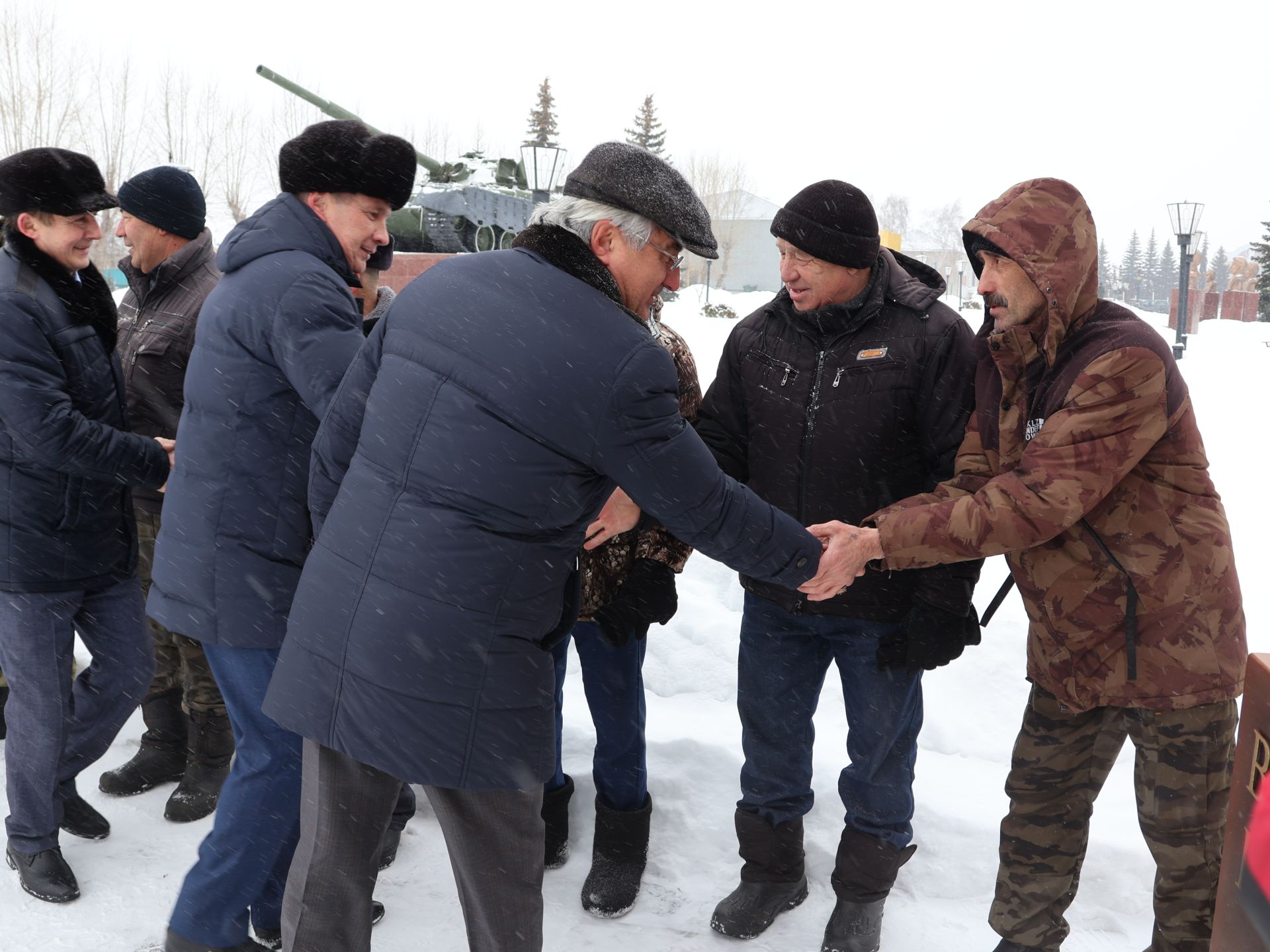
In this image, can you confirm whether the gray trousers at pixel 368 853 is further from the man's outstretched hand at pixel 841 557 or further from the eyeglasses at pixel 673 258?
the eyeglasses at pixel 673 258

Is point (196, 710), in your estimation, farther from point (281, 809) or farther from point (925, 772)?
point (925, 772)

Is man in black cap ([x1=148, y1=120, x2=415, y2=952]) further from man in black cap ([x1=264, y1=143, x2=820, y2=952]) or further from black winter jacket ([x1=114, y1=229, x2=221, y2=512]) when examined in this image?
black winter jacket ([x1=114, y1=229, x2=221, y2=512])

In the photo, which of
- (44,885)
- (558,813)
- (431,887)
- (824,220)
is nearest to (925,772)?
(558,813)

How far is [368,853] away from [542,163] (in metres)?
9.92

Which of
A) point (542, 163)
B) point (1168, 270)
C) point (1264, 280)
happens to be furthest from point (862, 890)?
point (1168, 270)

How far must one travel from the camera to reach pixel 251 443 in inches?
100

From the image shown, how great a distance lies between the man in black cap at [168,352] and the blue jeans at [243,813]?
1.08m

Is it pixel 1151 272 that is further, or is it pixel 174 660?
pixel 1151 272

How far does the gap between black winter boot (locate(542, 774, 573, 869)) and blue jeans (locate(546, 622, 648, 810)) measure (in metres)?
Result: 0.19

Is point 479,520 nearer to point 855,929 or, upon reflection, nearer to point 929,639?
point 929,639

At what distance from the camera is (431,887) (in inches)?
127

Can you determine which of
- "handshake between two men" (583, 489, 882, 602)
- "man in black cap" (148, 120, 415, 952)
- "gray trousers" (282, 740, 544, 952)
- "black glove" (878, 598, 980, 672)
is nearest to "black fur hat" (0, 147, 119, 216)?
"man in black cap" (148, 120, 415, 952)

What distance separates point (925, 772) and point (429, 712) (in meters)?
2.33

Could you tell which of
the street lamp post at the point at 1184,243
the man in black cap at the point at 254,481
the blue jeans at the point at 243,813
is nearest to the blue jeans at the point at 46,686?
the man in black cap at the point at 254,481
